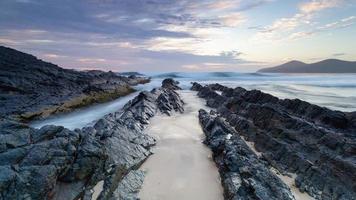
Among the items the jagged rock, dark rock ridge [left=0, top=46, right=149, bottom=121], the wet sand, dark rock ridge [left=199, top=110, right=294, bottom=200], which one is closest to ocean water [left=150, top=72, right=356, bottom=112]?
the wet sand

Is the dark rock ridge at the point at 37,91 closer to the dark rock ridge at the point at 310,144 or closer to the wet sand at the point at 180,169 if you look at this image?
the wet sand at the point at 180,169

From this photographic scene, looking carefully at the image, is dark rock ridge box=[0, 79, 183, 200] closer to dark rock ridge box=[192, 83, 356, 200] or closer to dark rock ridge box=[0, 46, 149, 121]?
dark rock ridge box=[192, 83, 356, 200]

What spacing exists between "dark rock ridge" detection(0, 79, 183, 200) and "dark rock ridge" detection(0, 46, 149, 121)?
357 inches

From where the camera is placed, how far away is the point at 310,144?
7.86 meters

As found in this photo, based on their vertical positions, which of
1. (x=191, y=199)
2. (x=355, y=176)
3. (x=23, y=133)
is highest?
(x=23, y=133)

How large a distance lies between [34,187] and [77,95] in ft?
51.2

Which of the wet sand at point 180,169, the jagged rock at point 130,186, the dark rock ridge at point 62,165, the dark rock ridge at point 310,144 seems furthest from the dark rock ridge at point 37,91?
the dark rock ridge at point 310,144

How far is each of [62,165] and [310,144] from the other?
6.27 m

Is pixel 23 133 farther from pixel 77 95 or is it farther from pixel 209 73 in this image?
pixel 209 73

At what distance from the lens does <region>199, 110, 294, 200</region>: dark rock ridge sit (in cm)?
533

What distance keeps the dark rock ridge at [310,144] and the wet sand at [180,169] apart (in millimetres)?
1772

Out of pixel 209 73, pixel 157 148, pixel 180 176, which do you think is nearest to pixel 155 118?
pixel 157 148

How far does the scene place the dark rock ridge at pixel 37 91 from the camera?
49.8 feet

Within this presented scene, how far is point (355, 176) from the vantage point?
5.99 m
